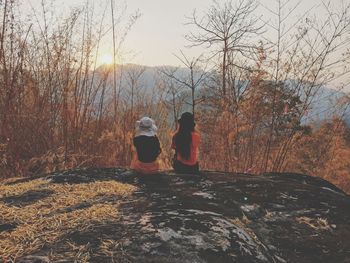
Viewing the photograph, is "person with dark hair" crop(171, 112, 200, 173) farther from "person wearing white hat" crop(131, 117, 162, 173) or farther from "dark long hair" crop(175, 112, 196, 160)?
"person wearing white hat" crop(131, 117, 162, 173)

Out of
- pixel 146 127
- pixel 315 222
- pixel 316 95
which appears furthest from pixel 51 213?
pixel 316 95

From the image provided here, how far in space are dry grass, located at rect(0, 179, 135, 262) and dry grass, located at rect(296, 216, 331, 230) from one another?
88 cm

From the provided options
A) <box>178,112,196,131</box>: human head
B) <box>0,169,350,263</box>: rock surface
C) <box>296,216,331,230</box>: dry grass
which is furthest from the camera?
<box>178,112,196,131</box>: human head

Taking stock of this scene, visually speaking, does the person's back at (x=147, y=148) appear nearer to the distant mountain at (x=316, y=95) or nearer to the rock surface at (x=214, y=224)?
the rock surface at (x=214, y=224)

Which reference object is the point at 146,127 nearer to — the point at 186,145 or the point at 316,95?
the point at 186,145

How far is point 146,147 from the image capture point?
339 centimetres

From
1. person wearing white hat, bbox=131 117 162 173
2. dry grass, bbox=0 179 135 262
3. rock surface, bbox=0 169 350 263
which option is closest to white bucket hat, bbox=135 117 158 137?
person wearing white hat, bbox=131 117 162 173

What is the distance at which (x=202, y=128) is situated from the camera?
580cm

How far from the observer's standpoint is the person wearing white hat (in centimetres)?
335

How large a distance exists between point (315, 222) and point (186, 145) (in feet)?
5.50

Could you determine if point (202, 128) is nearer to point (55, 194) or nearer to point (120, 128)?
point (120, 128)

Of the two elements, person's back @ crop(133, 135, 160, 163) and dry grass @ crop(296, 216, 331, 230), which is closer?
dry grass @ crop(296, 216, 331, 230)

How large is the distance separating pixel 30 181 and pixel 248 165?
2.53 meters

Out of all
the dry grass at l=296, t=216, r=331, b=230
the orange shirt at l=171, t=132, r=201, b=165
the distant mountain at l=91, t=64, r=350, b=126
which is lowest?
the dry grass at l=296, t=216, r=331, b=230
